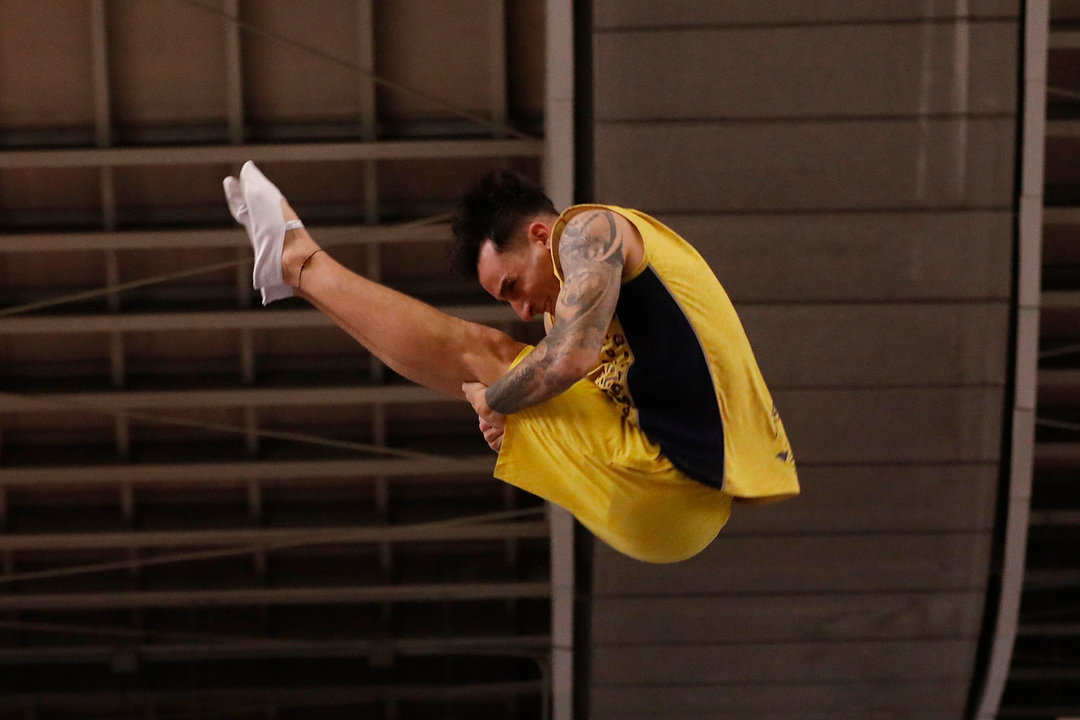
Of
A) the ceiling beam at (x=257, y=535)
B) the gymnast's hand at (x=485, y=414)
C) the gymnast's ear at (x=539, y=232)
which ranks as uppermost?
the gymnast's ear at (x=539, y=232)

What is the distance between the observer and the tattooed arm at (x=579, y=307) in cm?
291

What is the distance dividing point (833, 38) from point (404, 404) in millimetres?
3944

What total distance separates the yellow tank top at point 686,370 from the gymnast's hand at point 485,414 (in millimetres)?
402

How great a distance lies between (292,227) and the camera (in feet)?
11.8

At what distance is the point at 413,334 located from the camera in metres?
3.38

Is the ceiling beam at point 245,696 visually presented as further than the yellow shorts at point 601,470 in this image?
Yes

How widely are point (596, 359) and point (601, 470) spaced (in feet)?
1.70

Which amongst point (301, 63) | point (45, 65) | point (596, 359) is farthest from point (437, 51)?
point (596, 359)

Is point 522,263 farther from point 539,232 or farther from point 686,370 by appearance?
point 686,370

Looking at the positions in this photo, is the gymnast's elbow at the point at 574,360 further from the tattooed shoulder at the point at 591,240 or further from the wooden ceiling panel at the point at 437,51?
the wooden ceiling panel at the point at 437,51

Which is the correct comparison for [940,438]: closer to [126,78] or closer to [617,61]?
[617,61]

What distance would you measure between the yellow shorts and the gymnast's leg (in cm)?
27

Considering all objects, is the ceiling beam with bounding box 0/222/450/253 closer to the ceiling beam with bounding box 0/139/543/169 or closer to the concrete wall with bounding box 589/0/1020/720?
the ceiling beam with bounding box 0/139/543/169

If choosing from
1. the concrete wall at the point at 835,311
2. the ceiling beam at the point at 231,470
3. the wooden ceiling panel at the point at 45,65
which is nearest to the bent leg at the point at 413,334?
the concrete wall at the point at 835,311
